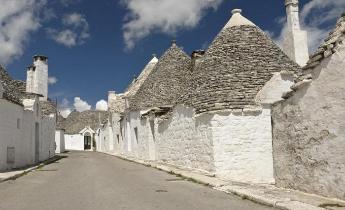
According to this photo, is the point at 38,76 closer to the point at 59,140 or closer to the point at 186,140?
the point at 59,140

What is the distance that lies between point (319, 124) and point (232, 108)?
4.27 metres

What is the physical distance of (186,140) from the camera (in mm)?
15406

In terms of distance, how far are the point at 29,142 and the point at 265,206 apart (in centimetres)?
1670

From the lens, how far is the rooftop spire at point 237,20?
15.6m

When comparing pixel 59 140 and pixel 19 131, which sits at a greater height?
pixel 19 131

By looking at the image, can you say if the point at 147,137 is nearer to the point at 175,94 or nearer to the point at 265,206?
the point at 175,94

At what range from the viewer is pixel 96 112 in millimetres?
67562

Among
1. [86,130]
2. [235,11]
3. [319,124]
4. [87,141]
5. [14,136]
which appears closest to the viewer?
[319,124]

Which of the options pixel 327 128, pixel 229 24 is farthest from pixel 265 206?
pixel 229 24

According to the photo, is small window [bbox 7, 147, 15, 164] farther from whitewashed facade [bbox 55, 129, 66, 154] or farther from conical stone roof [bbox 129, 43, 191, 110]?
whitewashed facade [bbox 55, 129, 66, 154]

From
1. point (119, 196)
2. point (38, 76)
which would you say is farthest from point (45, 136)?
point (119, 196)

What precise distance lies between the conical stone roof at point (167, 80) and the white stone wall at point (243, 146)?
11.0 meters

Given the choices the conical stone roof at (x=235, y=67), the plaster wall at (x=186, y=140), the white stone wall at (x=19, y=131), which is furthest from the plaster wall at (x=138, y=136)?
the conical stone roof at (x=235, y=67)

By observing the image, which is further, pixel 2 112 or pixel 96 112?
pixel 96 112
